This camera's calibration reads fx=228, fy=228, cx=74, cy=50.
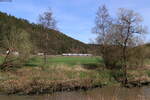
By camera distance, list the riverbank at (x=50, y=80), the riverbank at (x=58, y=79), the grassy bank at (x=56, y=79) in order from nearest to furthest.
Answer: the riverbank at (x=50, y=80), the riverbank at (x=58, y=79), the grassy bank at (x=56, y=79)

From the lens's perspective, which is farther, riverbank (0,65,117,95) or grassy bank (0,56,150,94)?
grassy bank (0,56,150,94)

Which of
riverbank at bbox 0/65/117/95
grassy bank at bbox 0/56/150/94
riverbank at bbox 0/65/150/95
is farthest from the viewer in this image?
grassy bank at bbox 0/56/150/94

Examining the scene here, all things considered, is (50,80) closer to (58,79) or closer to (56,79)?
(56,79)

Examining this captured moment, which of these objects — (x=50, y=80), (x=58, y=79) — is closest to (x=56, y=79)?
(x=58, y=79)

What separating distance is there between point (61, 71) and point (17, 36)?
23.1ft

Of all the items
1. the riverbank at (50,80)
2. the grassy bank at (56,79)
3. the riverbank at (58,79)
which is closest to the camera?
the riverbank at (50,80)

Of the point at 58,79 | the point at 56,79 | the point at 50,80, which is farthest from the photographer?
the point at 58,79

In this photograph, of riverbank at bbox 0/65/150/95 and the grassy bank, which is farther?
the grassy bank

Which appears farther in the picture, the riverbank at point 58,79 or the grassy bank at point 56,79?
the grassy bank at point 56,79

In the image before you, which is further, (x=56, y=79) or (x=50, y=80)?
(x=56, y=79)

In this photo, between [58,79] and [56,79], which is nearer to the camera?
[56,79]

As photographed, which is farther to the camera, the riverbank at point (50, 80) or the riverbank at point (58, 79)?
the riverbank at point (58, 79)

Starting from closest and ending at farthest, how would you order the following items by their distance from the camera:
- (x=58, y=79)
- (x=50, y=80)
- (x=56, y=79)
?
(x=50, y=80)
(x=56, y=79)
(x=58, y=79)

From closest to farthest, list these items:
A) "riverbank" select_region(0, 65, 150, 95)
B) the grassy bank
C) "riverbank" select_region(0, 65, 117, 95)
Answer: "riverbank" select_region(0, 65, 117, 95) → "riverbank" select_region(0, 65, 150, 95) → the grassy bank
